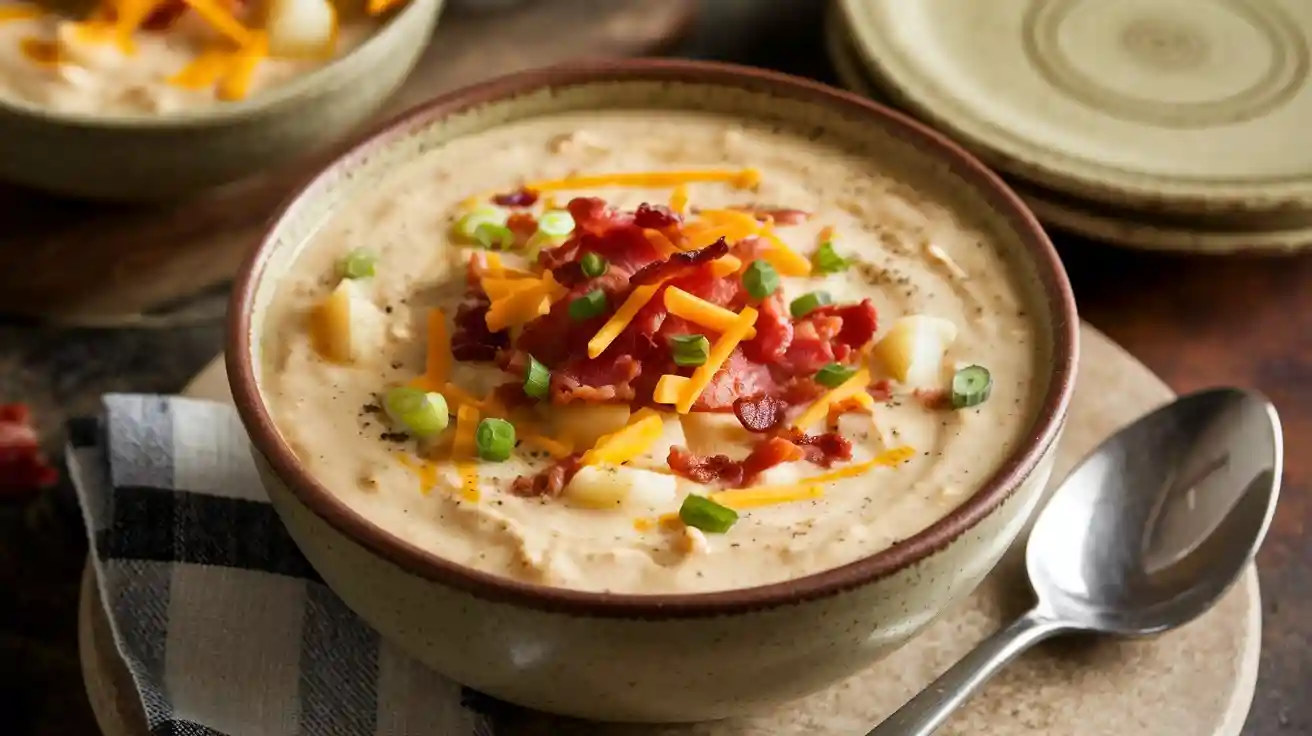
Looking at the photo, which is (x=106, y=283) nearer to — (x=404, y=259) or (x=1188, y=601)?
(x=404, y=259)

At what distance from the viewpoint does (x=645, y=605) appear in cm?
128

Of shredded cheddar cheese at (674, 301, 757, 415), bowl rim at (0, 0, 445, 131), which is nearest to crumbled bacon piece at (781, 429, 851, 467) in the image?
shredded cheddar cheese at (674, 301, 757, 415)

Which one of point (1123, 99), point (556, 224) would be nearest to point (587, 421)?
point (556, 224)

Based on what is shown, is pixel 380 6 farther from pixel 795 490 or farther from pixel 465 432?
pixel 795 490

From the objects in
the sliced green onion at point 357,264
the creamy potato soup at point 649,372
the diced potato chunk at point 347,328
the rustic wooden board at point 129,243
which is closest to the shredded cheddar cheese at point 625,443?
the creamy potato soup at point 649,372

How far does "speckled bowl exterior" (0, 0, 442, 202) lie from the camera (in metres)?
2.10

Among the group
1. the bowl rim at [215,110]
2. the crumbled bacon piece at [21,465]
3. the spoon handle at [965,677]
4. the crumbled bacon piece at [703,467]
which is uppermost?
the bowl rim at [215,110]

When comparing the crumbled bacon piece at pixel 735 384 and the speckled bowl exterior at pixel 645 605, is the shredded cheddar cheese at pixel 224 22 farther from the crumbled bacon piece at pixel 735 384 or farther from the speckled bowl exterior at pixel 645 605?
the crumbled bacon piece at pixel 735 384

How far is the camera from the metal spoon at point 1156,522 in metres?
1.71

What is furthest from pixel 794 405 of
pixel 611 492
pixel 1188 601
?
pixel 1188 601

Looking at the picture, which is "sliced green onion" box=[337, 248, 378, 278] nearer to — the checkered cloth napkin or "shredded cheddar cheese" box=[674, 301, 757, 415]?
the checkered cloth napkin

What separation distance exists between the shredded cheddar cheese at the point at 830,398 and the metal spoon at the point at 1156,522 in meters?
0.32

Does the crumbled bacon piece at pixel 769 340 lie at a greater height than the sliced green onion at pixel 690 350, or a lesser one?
lesser

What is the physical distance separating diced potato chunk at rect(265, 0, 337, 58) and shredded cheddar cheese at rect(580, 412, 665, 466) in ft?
3.65
